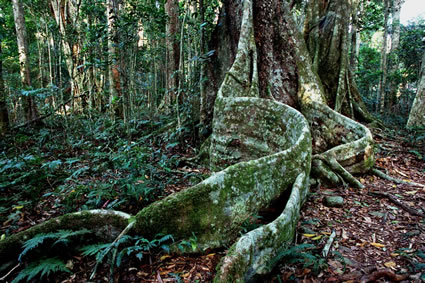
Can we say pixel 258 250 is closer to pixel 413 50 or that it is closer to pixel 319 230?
pixel 319 230

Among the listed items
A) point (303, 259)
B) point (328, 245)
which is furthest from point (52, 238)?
point (328, 245)

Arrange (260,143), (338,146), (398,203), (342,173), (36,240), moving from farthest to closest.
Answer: (260,143) → (338,146) → (342,173) → (398,203) → (36,240)

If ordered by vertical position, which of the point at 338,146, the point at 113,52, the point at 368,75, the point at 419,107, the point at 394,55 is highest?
the point at 394,55

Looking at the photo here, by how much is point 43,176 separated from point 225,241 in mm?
3513

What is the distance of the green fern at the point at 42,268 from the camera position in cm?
223

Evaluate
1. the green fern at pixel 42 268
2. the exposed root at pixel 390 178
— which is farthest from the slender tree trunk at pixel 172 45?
the green fern at pixel 42 268

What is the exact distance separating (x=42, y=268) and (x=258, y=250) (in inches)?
76.8

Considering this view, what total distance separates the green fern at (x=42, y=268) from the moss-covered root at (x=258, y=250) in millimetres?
1452

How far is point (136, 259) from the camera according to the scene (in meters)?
2.52

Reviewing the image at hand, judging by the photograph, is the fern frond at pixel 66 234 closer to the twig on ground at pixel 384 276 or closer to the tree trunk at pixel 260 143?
the tree trunk at pixel 260 143

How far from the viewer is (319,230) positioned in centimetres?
313

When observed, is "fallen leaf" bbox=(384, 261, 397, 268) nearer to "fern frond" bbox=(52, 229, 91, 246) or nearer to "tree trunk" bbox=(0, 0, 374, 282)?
"tree trunk" bbox=(0, 0, 374, 282)

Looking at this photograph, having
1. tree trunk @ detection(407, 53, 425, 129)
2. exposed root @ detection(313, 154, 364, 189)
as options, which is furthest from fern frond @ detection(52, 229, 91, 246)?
tree trunk @ detection(407, 53, 425, 129)

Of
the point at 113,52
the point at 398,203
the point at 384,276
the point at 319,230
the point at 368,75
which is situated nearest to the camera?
the point at 384,276
